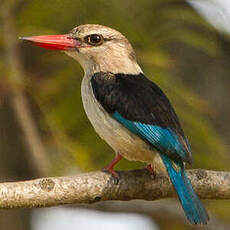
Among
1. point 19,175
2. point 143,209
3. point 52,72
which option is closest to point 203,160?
point 143,209

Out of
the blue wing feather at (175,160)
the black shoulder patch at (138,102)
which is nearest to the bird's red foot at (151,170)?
the blue wing feather at (175,160)

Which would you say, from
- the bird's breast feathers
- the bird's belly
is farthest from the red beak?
the bird's belly

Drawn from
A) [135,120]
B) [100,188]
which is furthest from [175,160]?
[100,188]

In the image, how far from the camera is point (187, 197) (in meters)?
4.28

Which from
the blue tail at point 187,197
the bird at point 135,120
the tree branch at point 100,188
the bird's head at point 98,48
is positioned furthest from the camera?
the bird's head at point 98,48

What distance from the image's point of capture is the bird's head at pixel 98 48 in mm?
4973

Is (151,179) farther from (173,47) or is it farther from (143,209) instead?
(173,47)

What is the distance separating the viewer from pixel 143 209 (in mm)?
5484

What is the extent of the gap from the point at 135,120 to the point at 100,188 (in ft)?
1.64

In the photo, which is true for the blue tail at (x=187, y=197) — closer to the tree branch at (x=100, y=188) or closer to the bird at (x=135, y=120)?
the bird at (x=135, y=120)

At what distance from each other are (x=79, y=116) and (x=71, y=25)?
2.20ft

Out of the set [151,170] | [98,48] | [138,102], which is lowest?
[151,170]

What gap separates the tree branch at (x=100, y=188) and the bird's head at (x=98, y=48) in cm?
77

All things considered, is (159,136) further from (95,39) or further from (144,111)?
(95,39)
